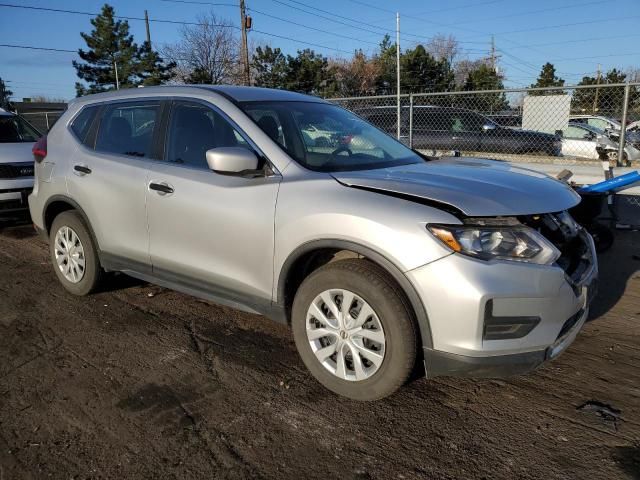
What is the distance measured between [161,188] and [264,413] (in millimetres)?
1748

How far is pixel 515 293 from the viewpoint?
8.25 ft

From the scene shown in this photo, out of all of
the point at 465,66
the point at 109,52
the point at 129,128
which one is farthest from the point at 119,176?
the point at 465,66

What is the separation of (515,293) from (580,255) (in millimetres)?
887

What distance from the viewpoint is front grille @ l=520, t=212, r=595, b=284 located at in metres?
2.87

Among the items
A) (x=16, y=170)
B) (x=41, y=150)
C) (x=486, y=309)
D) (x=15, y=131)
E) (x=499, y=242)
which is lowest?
(x=486, y=309)

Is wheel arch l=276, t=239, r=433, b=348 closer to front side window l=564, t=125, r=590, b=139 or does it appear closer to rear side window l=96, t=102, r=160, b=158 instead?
rear side window l=96, t=102, r=160, b=158

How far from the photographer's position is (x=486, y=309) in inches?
98.0

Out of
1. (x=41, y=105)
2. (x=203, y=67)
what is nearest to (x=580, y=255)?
(x=203, y=67)

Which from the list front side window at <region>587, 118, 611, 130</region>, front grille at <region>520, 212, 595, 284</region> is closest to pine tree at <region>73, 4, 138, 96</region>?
front side window at <region>587, 118, 611, 130</region>

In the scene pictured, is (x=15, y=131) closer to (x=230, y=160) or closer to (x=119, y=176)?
(x=119, y=176)

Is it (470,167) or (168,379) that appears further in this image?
(470,167)

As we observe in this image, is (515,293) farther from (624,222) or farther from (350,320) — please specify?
(624,222)

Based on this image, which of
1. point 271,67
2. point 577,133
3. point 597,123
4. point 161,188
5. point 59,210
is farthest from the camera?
point 271,67

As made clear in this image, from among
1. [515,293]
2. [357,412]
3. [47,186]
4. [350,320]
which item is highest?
[47,186]
